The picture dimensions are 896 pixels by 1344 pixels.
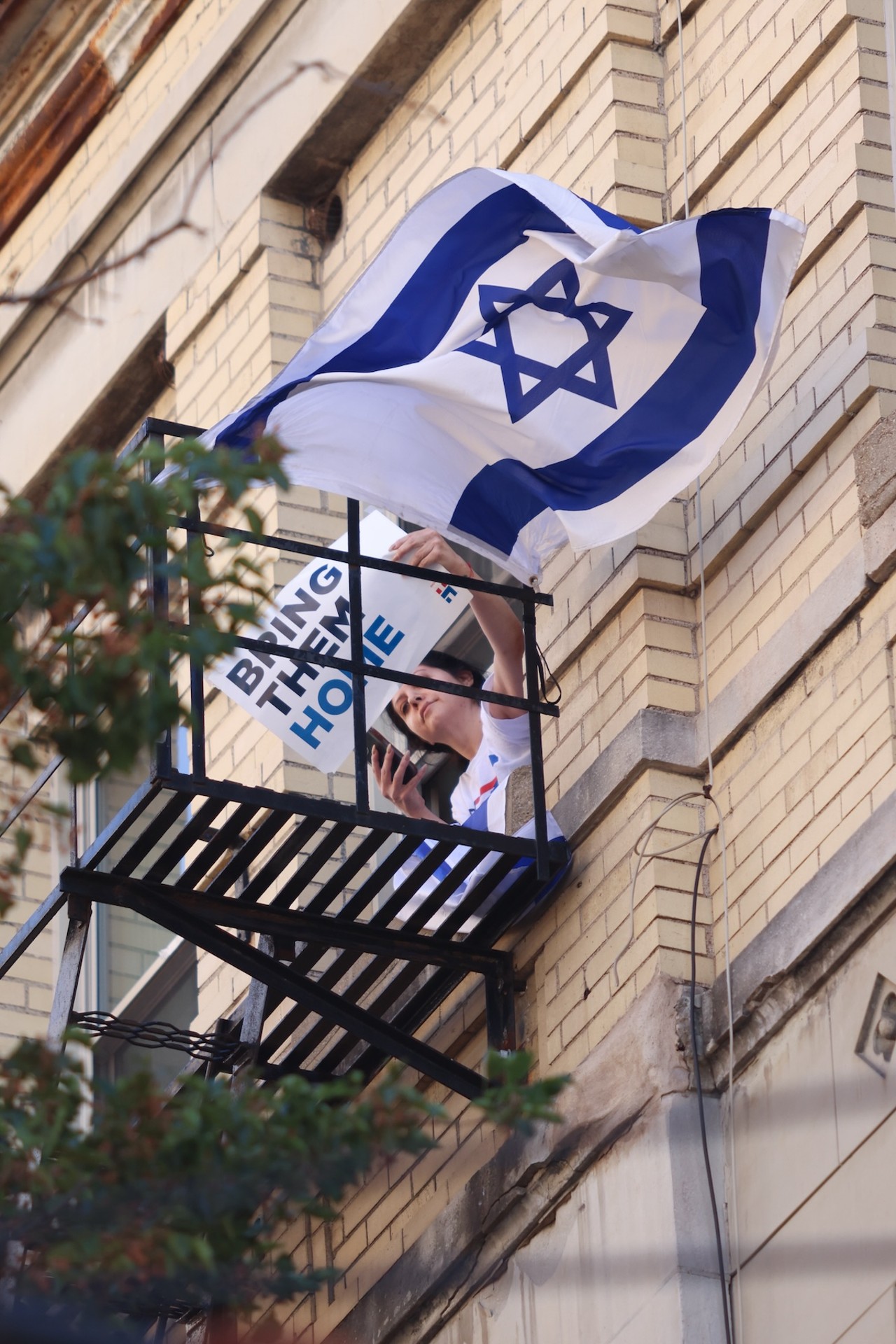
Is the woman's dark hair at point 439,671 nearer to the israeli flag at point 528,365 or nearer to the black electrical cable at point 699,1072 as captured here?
the israeli flag at point 528,365

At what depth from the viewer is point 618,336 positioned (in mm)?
7602

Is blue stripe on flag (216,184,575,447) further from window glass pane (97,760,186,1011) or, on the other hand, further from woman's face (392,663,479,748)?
window glass pane (97,760,186,1011)

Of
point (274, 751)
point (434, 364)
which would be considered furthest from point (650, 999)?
point (274, 751)

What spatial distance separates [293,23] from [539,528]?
385 centimetres

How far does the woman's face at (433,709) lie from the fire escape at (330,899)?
1.79ft

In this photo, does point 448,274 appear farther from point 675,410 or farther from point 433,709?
point 433,709

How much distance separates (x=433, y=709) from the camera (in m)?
8.61

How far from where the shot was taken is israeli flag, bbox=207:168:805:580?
743 centimetres

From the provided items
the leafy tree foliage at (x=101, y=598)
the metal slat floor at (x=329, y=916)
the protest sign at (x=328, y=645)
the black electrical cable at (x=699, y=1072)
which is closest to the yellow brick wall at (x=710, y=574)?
the black electrical cable at (x=699, y=1072)

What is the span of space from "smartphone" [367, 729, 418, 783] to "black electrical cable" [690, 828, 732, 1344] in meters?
1.10

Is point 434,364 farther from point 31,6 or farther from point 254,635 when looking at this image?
point 31,6

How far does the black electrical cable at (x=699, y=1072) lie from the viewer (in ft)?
21.9

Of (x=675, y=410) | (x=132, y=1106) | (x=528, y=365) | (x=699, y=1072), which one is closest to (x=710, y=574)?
(x=675, y=410)

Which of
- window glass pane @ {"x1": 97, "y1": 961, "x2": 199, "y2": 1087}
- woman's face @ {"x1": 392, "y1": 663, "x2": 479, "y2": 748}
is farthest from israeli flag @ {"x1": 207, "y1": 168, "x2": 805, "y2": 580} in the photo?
window glass pane @ {"x1": 97, "y1": 961, "x2": 199, "y2": 1087}
